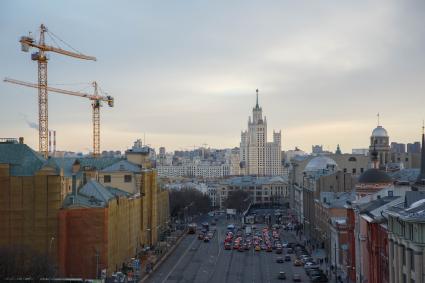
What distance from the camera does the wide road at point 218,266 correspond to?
8206 centimetres

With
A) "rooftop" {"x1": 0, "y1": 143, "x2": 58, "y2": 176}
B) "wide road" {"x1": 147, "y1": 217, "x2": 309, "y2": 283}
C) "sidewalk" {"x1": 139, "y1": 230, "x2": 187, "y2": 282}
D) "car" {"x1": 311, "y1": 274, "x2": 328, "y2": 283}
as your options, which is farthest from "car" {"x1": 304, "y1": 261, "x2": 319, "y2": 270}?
"rooftop" {"x1": 0, "y1": 143, "x2": 58, "y2": 176}

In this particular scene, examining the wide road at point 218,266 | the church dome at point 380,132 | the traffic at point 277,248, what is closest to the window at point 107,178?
the wide road at point 218,266

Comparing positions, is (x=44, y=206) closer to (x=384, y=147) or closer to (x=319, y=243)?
(x=319, y=243)

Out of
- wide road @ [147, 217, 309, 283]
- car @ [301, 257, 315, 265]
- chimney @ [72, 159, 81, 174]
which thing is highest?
chimney @ [72, 159, 81, 174]

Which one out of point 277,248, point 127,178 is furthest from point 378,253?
point 127,178

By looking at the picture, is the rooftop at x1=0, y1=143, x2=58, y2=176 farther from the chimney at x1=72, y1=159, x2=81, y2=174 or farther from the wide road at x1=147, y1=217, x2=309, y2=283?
the chimney at x1=72, y1=159, x2=81, y2=174

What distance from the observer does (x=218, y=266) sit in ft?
305

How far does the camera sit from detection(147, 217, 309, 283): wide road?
269 ft

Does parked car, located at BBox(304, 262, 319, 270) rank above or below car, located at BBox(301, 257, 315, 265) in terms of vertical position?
above

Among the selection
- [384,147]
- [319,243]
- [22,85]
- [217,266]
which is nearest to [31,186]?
[217,266]

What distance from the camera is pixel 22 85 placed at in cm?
14050

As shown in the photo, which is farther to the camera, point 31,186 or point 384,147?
point 384,147

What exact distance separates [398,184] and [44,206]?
3389 centimetres

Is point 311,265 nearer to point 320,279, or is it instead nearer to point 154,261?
point 320,279
